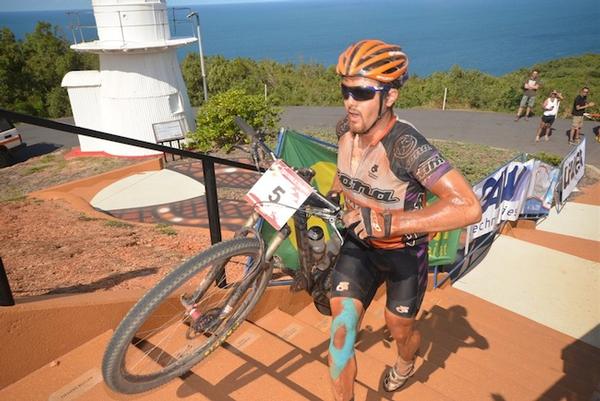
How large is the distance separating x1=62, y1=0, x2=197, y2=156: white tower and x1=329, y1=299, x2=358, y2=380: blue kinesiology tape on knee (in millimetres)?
16339

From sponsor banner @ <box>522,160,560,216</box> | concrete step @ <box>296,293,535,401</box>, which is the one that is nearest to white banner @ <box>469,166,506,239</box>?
sponsor banner @ <box>522,160,560,216</box>

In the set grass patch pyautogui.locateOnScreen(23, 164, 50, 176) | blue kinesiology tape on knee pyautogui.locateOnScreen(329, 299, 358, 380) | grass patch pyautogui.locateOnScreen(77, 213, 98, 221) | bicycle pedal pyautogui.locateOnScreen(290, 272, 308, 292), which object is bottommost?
grass patch pyautogui.locateOnScreen(23, 164, 50, 176)

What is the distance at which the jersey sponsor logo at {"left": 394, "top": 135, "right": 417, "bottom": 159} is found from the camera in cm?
274

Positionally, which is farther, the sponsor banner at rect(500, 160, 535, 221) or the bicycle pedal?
the sponsor banner at rect(500, 160, 535, 221)

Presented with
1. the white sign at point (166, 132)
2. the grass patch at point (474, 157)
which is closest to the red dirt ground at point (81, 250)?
the white sign at point (166, 132)

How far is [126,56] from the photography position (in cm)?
1948

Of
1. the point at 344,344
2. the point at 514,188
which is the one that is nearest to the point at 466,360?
the point at 344,344

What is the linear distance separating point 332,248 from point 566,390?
9.37 feet

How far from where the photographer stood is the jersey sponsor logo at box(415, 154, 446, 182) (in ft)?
8.61

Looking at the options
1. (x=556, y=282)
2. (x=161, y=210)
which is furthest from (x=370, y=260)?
(x=161, y=210)

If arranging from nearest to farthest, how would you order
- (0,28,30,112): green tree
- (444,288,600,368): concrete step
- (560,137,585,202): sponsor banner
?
(444,288,600,368): concrete step < (560,137,585,202): sponsor banner < (0,28,30,112): green tree

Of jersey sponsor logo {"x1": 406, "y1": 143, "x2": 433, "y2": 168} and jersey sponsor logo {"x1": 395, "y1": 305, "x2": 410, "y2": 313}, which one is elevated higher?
jersey sponsor logo {"x1": 406, "y1": 143, "x2": 433, "y2": 168}

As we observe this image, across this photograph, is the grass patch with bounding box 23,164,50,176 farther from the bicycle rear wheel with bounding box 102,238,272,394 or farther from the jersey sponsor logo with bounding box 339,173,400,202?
the jersey sponsor logo with bounding box 339,173,400,202

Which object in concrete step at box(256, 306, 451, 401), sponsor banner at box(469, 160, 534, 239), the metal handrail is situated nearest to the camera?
the metal handrail
